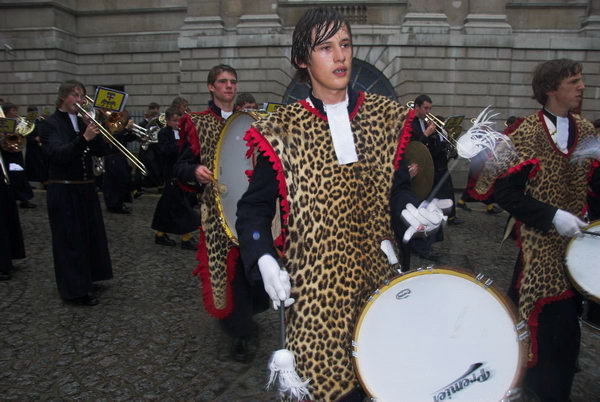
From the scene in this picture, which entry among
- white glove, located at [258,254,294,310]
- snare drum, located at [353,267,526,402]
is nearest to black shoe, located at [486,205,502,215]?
snare drum, located at [353,267,526,402]

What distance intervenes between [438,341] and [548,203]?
169 centimetres

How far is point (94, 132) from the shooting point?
466 cm

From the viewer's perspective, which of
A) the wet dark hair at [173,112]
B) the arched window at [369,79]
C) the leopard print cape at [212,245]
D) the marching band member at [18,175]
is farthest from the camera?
the arched window at [369,79]

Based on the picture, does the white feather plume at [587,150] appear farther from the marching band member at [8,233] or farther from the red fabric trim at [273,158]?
the marching band member at [8,233]

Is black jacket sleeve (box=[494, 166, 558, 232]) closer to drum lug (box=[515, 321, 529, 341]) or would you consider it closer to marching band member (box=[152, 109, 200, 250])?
drum lug (box=[515, 321, 529, 341])

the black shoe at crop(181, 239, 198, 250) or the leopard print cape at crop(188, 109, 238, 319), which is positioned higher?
the leopard print cape at crop(188, 109, 238, 319)

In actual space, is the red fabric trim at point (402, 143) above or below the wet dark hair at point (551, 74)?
below

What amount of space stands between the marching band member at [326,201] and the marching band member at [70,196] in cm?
332

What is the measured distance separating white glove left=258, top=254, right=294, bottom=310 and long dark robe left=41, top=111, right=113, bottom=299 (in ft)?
11.6

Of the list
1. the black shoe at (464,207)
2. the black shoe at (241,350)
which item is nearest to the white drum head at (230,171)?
the black shoe at (241,350)

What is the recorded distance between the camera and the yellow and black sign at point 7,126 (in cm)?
658

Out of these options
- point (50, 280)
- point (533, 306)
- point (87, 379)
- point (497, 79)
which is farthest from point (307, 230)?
point (497, 79)

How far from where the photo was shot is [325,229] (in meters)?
2.08

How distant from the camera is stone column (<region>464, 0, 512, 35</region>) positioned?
48.7ft
